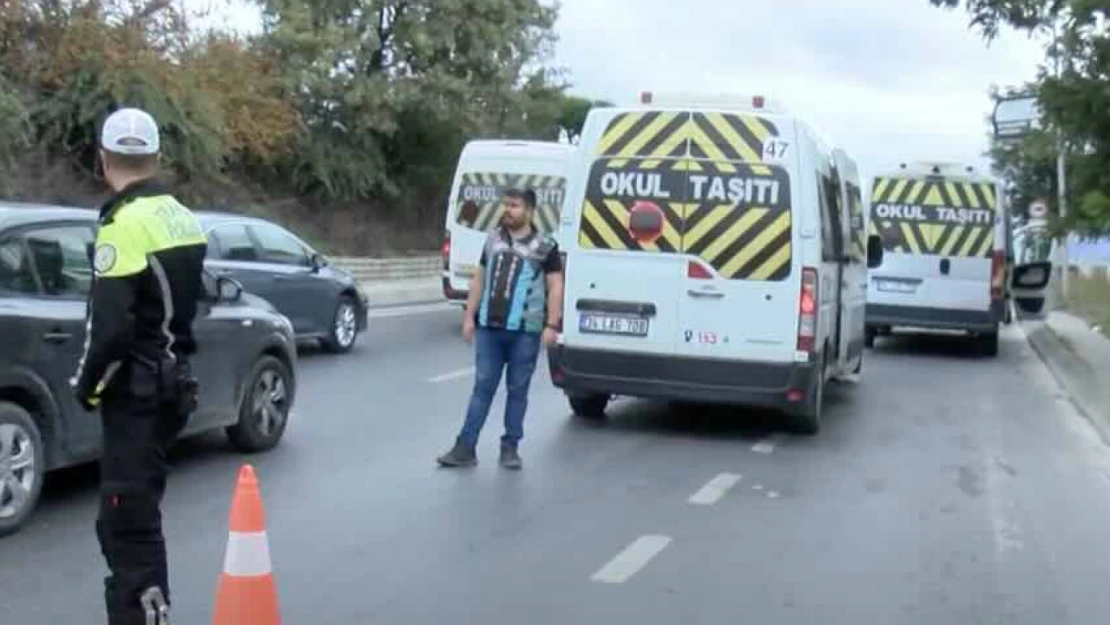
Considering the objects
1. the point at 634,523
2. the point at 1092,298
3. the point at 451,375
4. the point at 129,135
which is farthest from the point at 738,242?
the point at 1092,298

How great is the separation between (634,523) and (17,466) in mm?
3355

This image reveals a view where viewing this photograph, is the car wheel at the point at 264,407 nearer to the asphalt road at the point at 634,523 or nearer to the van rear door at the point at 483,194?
the asphalt road at the point at 634,523

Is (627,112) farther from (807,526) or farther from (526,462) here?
(807,526)

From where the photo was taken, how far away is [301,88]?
1469 inches

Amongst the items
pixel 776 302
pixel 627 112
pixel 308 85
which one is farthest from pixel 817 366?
pixel 308 85

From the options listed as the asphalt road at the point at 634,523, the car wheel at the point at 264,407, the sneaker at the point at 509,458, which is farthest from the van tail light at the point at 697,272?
the car wheel at the point at 264,407

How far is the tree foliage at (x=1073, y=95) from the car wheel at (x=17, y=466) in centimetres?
1158

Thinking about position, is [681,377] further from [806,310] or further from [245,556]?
[245,556]

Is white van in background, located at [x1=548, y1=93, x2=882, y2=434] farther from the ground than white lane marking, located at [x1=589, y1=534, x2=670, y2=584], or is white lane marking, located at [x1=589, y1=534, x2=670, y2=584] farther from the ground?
white van in background, located at [x1=548, y1=93, x2=882, y2=434]

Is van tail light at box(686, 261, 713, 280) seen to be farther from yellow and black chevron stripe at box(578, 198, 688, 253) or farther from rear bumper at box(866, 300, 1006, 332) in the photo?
rear bumper at box(866, 300, 1006, 332)

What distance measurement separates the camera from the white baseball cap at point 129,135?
5652 mm

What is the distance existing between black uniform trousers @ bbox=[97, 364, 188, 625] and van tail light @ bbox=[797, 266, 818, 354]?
748 cm

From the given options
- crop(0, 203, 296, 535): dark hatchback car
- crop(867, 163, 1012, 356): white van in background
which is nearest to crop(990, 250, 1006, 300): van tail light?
crop(867, 163, 1012, 356): white van in background

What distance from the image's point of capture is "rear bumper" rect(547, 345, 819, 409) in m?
12.6
